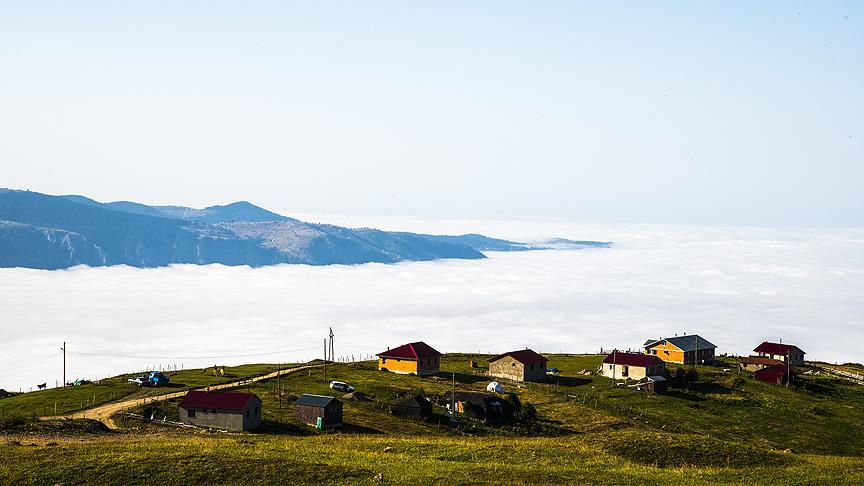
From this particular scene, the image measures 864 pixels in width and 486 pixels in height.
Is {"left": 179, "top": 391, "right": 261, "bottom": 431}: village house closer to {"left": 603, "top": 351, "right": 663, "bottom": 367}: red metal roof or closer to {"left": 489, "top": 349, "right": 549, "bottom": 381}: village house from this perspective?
{"left": 489, "top": 349, "right": 549, "bottom": 381}: village house

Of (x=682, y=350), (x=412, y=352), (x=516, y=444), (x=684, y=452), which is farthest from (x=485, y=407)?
(x=682, y=350)

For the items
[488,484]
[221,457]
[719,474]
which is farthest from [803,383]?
[221,457]

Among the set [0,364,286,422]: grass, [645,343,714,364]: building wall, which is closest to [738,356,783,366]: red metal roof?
[645,343,714,364]: building wall

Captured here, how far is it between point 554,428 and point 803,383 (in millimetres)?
49285

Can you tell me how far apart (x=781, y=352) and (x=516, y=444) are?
284ft

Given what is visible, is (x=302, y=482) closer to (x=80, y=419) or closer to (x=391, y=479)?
(x=391, y=479)

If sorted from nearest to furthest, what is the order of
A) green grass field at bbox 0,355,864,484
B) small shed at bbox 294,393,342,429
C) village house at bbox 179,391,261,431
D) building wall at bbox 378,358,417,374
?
green grass field at bbox 0,355,864,484, village house at bbox 179,391,261,431, small shed at bbox 294,393,342,429, building wall at bbox 378,358,417,374

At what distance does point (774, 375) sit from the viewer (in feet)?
370

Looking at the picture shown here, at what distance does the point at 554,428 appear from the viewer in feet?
265

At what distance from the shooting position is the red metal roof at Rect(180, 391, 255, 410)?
7481cm

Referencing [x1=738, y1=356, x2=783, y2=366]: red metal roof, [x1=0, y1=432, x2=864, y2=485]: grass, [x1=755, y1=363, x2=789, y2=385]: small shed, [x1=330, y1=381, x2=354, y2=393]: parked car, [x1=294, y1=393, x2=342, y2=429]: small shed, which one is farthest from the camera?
[x1=738, y1=356, x2=783, y2=366]: red metal roof

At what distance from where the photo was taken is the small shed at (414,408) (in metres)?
83.8

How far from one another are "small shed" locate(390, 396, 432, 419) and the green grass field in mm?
1714

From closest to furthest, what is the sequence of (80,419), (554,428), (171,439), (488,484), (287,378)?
(488,484) < (171,439) < (80,419) < (554,428) < (287,378)
